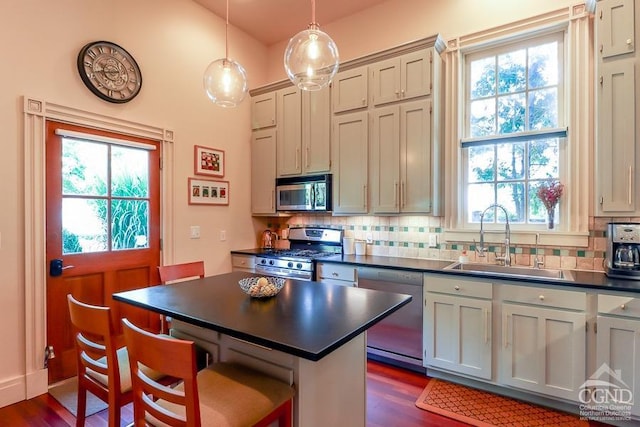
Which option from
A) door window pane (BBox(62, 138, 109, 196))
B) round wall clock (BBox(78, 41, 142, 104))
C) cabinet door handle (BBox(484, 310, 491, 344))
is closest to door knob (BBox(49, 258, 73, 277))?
door window pane (BBox(62, 138, 109, 196))

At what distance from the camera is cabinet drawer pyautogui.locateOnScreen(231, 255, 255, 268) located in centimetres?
380

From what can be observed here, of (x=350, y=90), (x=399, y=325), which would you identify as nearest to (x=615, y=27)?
(x=350, y=90)

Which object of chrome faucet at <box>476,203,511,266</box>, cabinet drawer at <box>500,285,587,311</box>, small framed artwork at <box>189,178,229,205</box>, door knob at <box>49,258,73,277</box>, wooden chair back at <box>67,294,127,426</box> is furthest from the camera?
small framed artwork at <box>189,178,229,205</box>

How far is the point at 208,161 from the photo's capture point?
368cm

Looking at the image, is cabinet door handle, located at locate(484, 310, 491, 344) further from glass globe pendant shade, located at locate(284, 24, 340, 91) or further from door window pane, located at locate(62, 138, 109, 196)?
door window pane, located at locate(62, 138, 109, 196)

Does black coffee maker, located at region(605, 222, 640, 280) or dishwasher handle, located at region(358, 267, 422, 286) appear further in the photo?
dishwasher handle, located at region(358, 267, 422, 286)

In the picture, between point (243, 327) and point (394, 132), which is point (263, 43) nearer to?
point (394, 132)

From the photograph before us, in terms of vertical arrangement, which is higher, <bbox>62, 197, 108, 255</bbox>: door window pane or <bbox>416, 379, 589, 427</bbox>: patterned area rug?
<bbox>62, 197, 108, 255</bbox>: door window pane

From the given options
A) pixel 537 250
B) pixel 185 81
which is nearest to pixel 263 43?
pixel 185 81

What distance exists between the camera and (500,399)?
7.94 feet

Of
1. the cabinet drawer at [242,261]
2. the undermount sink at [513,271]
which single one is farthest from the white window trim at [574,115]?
the cabinet drawer at [242,261]

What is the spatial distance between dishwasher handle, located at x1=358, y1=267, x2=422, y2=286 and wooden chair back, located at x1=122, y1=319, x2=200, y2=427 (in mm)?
1945

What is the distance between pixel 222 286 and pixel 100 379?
29.4 inches

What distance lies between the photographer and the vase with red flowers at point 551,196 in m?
2.64
